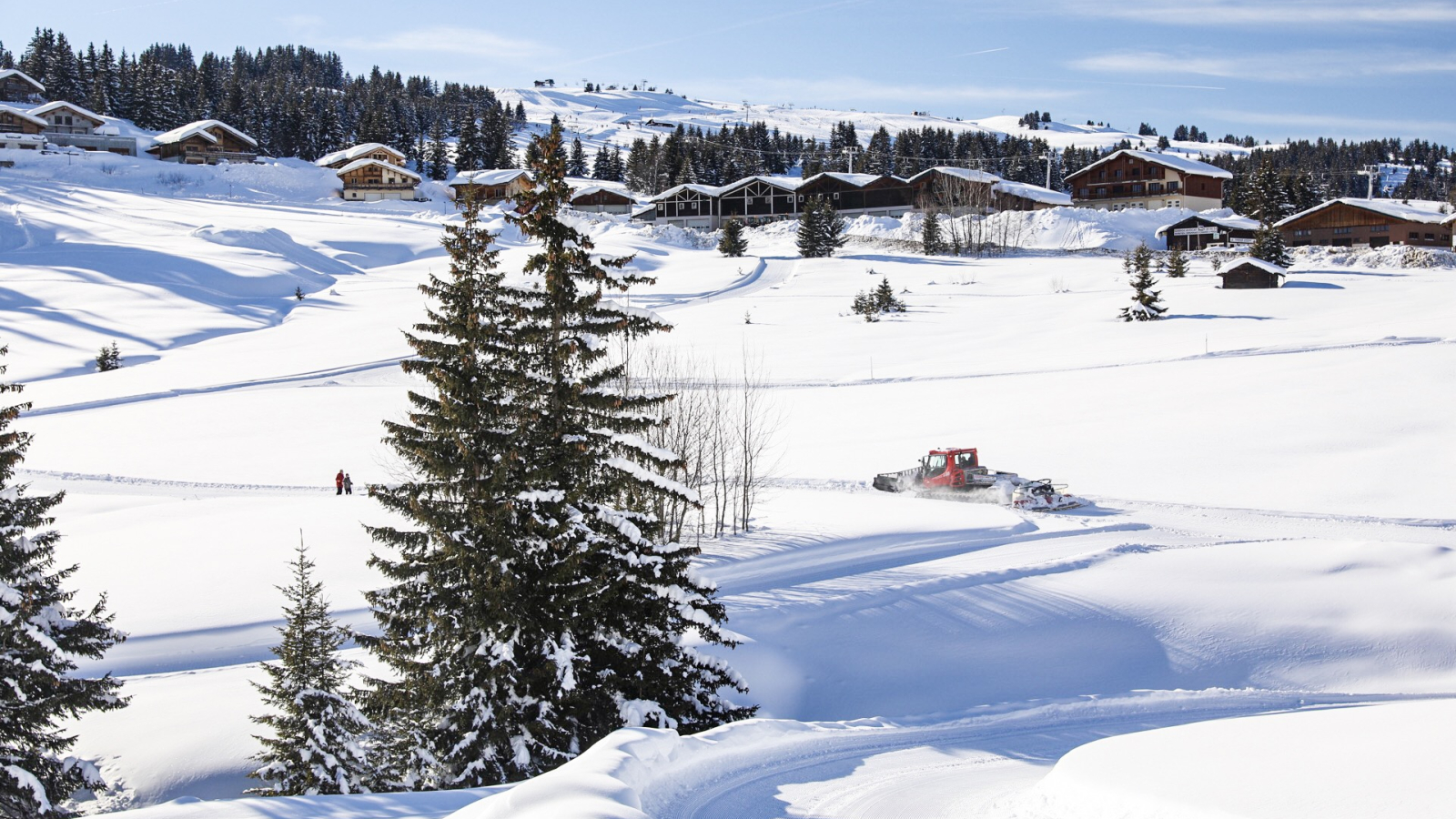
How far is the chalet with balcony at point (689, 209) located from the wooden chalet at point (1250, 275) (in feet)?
161

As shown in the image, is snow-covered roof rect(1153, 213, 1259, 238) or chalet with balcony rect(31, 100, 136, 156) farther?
chalet with balcony rect(31, 100, 136, 156)

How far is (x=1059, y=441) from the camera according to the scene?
100ft

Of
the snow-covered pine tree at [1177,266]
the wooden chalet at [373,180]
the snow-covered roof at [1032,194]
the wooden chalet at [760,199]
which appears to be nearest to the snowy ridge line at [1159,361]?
the snow-covered pine tree at [1177,266]

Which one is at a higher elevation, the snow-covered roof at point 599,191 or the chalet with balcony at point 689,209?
the snow-covered roof at point 599,191

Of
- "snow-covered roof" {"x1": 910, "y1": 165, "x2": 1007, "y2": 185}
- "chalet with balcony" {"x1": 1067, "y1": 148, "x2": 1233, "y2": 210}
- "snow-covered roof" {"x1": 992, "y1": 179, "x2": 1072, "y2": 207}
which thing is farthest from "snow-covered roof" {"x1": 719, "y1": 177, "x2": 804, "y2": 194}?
"chalet with balcony" {"x1": 1067, "y1": 148, "x2": 1233, "y2": 210}

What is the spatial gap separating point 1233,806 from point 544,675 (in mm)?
8026

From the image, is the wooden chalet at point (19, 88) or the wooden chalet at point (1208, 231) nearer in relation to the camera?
the wooden chalet at point (1208, 231)

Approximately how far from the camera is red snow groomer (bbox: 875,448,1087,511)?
23.8m

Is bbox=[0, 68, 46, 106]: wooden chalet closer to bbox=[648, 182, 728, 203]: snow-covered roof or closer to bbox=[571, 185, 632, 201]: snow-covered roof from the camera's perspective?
bbox=[571, 185, 632, 201]: snow-covered roof

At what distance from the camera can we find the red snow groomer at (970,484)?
2375 cm

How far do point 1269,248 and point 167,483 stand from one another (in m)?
56.5

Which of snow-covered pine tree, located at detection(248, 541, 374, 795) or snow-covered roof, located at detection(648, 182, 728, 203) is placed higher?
snow-covered roof, located at detection(648, 182, 728, 203)

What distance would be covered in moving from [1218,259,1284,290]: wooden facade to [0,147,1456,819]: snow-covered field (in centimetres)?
164

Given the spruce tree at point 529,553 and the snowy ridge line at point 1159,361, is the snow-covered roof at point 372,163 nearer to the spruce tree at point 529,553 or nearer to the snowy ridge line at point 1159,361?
the snowy ridge line at point 1159,361
